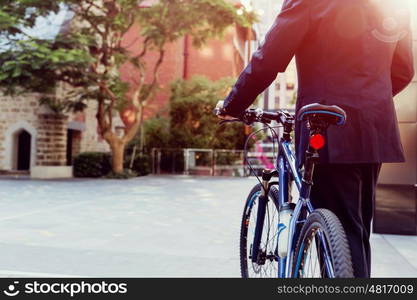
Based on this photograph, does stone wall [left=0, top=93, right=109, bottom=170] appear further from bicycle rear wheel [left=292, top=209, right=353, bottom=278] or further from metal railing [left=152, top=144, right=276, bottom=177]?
bicycle rear wheel [left=292, top=209, right=353, bottom=278]

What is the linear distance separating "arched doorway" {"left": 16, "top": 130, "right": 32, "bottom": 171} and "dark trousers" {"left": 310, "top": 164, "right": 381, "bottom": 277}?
21.2 metres

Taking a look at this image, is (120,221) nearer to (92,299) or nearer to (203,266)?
(203,266)

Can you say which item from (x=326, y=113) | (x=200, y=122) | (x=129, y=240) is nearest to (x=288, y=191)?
(x=326, y=113)

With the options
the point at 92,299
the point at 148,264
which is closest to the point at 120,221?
the point at 148,264

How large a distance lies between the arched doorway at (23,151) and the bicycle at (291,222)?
20.2 m

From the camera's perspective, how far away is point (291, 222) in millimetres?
2600

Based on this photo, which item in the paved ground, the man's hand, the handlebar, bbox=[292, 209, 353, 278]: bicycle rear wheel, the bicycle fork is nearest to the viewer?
bbox=[292, 209, 353, 278]: bicycle rear wheel

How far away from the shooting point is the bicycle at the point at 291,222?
2.09m

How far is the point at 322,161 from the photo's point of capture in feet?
8.09

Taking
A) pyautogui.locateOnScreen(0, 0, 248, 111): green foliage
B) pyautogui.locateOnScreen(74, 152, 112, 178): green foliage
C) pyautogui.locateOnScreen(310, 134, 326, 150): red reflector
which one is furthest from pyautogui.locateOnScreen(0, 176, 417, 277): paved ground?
pyautogui.locateOnScreen(74, 152, 112, 178): green foliage

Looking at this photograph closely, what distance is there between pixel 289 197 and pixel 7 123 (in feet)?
67.3

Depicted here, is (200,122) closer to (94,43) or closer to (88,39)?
(94,43)

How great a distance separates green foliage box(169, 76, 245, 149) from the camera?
23.9 m

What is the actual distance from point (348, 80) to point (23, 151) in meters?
21.6
